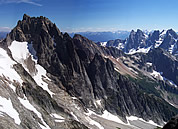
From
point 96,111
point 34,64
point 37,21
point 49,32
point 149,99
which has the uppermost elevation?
point 37,21

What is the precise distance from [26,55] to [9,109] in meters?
68.8

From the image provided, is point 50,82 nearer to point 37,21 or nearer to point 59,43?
point 59,43

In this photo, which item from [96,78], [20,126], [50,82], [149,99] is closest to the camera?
[20,126]

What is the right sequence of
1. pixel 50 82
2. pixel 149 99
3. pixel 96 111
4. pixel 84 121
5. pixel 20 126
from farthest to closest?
pixel 149 99 < pixel 96 111 < pixel 50 82 < pixel 84 121 < pixel 20 126

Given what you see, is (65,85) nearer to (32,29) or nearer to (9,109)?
(32,29)

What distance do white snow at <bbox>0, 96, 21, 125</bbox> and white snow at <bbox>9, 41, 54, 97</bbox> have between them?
4912cm

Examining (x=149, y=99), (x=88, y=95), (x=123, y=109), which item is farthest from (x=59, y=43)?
(x=149, y=99)

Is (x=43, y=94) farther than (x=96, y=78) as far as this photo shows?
No

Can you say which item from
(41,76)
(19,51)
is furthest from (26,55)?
(41,76)

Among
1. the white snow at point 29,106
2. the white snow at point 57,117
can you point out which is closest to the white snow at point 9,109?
the white snow at point 29,106

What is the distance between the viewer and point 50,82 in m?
115

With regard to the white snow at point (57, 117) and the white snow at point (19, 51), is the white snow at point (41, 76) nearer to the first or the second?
the white snow at point (19, 51)

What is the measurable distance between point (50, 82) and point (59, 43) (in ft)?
122

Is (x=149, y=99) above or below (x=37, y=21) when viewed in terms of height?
below
